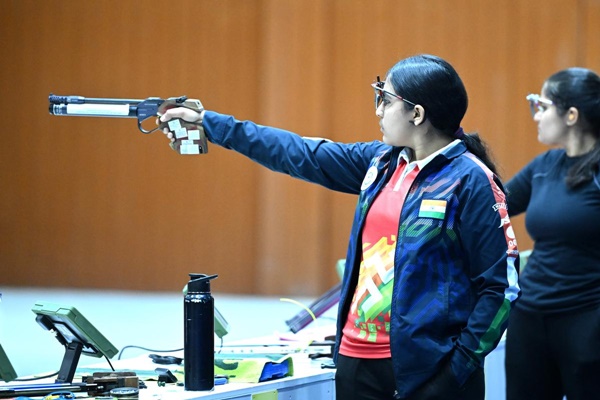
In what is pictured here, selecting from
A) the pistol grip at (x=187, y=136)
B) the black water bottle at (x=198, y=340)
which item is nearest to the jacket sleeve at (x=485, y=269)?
the black water bottle at (x=198, y=340)

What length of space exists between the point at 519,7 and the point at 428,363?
4.07 m

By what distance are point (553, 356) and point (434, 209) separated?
1.02m

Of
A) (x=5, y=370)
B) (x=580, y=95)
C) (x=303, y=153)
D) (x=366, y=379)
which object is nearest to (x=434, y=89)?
(x=303, y=153)

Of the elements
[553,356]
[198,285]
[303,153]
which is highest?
[303,153]

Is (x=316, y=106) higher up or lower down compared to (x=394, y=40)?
lower down

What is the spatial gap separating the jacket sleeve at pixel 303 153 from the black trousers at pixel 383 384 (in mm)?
505

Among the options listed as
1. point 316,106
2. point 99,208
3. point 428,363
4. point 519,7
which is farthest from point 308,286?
point 428,363

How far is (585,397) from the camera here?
2.61 meters

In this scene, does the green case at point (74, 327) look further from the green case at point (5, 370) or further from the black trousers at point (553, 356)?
the black trousers at point (553, 356)

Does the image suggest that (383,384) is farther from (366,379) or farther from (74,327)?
(74,327)

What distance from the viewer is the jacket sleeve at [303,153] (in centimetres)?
224

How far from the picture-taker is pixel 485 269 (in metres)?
1.91

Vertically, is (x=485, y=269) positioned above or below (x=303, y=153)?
below

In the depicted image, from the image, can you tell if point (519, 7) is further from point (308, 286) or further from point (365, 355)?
point (365, 355)
